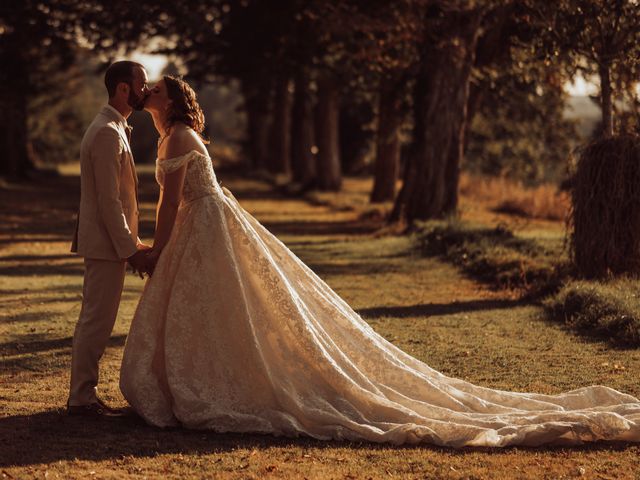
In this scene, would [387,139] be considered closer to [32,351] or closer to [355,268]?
[355,268]

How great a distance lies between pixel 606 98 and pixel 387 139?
52.3 feet

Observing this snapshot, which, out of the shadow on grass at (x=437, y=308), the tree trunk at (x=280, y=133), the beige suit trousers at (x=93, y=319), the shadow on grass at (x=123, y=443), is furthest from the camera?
the tree trunk at (x=280, y=133)

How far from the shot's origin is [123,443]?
6047mm

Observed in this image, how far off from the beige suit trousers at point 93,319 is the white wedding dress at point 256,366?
0.68ft

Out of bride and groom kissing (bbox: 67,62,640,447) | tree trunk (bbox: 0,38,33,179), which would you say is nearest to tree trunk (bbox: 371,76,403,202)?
tree trunk (bbox: 0,38,33,179)

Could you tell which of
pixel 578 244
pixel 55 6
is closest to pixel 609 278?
pixel 578 244

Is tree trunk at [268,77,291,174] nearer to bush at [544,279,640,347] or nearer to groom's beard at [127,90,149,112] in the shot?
bush at [544,279,640,347]

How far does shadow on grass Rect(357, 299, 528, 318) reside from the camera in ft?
38.6

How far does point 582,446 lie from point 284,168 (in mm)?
43501

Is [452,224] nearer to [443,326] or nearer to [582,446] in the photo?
[443,326]

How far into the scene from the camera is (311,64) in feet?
95.7

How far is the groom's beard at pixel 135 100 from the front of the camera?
6566 millimetres

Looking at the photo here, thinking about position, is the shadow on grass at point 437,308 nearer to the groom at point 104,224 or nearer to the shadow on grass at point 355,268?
the shadow on grass at point 355,268

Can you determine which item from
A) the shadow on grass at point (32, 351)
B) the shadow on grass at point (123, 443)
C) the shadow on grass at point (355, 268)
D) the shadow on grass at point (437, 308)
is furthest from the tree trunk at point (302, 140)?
the shadow on grass at point (123, 443)
